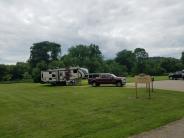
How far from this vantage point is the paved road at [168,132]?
1131 cm

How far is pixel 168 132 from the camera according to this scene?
11.9 m

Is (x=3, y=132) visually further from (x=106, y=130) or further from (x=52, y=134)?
(x=106, y=130)

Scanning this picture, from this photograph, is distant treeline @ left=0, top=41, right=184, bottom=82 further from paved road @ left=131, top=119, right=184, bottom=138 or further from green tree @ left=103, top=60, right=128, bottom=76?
paved road @ left=131, top=119, right=184, bottom=138

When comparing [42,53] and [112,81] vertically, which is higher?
[42,53]

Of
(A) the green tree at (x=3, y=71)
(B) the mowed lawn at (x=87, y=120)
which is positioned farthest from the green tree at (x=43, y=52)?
(B) the mowed lawn at (x=87, y=120)

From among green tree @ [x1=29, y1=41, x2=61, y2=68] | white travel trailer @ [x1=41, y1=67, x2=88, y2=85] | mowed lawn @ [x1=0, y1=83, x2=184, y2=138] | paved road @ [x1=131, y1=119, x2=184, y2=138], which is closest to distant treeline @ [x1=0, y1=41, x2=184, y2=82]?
green tree @ [x1=29, y1=41, x2=61, y2=68]

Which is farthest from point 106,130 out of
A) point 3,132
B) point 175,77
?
point 175,77

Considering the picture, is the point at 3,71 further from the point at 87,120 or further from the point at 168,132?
the point at 168,132

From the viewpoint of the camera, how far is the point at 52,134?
12.5m

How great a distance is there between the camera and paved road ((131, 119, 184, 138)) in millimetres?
11312

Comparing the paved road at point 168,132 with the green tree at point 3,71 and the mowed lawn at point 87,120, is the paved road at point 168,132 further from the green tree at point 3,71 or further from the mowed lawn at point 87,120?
the green tree at point 3,71

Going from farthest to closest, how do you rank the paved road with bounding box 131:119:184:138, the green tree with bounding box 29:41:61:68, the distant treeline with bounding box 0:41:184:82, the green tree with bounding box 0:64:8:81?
the green tree with bounding box 29:41:61:68 → the distant treeline with bounding box 0:41:184:82 → the green tree with bounding box 0:64:8:81 → the paved road with bounding box 131:119:184:138

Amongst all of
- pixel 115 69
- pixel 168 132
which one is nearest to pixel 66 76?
pixel 168 132

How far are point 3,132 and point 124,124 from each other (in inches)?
170
